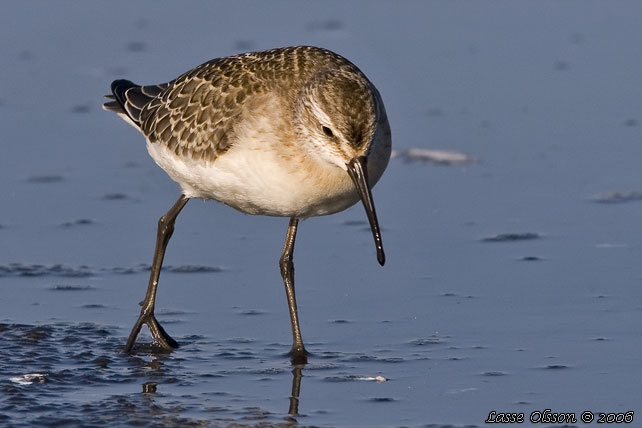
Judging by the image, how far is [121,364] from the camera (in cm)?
924

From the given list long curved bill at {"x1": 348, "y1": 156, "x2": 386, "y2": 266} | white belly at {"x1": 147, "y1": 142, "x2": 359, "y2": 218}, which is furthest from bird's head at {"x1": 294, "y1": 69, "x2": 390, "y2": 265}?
white belly at {"x1": 147, "y1": 142, "x2": 359, "y2": 218}

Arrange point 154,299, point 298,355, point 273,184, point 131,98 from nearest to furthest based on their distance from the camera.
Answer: point 273,184 → point 298,355 → point 154,299 → point 131,98

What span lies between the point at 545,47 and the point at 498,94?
1.57 m

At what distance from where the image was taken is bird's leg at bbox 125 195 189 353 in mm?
9547

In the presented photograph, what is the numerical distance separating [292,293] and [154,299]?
104 centimetres

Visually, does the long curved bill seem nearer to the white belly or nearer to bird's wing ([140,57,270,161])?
the white belly

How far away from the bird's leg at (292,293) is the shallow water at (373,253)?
0.13 metres

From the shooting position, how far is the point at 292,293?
9.63 m

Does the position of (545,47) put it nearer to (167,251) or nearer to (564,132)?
(564,132)

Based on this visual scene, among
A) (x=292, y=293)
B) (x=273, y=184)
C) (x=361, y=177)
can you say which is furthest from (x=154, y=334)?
(x=361, y=177)

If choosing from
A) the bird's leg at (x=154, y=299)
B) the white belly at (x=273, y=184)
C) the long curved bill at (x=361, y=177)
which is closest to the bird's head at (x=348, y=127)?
the long curved bill at (x=361, y=177)

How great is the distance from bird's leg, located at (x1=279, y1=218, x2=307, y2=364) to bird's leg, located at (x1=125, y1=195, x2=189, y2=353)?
83cm

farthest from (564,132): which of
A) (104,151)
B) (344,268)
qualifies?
(104,151)

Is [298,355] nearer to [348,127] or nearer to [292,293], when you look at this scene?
[292,293]
